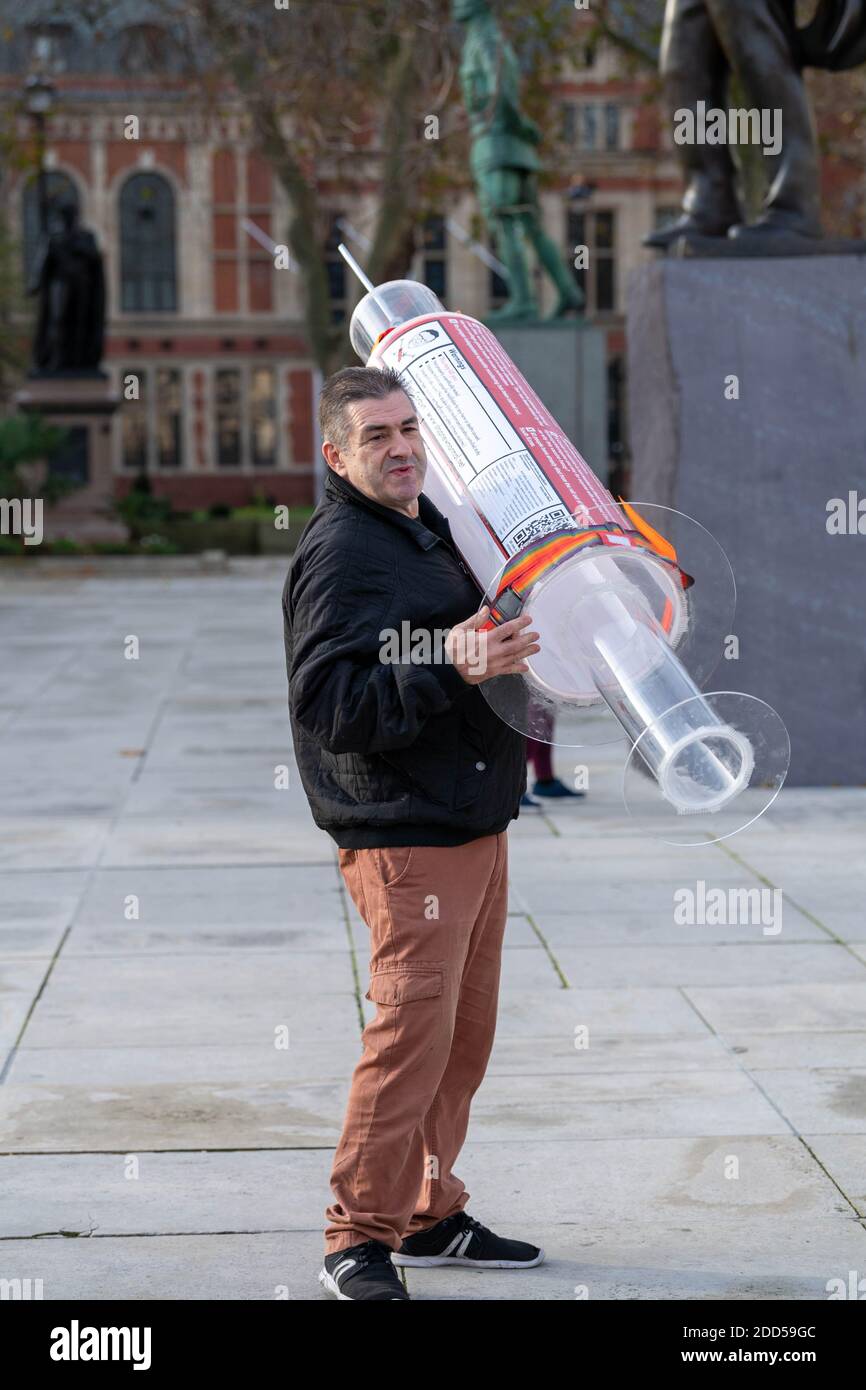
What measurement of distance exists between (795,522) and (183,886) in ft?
12.9

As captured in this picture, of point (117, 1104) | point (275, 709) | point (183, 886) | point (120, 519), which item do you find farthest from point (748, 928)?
point (120, 519)

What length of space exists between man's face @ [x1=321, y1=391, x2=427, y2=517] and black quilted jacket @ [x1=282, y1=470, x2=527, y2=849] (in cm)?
5

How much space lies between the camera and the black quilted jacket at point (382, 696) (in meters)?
3.78

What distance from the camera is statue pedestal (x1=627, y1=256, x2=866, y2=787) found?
10164 millimetres

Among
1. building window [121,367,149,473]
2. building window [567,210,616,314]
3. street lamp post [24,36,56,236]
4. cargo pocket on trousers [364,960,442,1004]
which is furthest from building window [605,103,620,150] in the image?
cargo pocket on trousers [364,960,442,1004]

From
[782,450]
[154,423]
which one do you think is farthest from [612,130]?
[782,450]

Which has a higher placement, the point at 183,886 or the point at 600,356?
the point at 600,356

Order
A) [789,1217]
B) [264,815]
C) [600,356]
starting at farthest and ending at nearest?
[600,356], [264,815], [789,1217]

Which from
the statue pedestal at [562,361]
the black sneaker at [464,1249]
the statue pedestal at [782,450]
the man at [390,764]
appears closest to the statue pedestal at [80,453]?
the statue pedestal at [562,361]

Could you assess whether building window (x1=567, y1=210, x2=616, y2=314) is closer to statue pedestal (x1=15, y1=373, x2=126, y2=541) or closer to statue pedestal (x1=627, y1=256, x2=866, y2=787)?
statue pedestal (x1=15, y1=373, x2=126, y2=541)

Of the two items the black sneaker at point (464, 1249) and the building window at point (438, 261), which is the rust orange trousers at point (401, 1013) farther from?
the building window at point (438, 261)

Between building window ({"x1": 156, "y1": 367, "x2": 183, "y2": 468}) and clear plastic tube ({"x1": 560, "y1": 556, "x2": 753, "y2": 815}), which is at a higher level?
clear plastic tube ({"x1": 560, "y1": 556, "x2": 753, "y2": 815})
